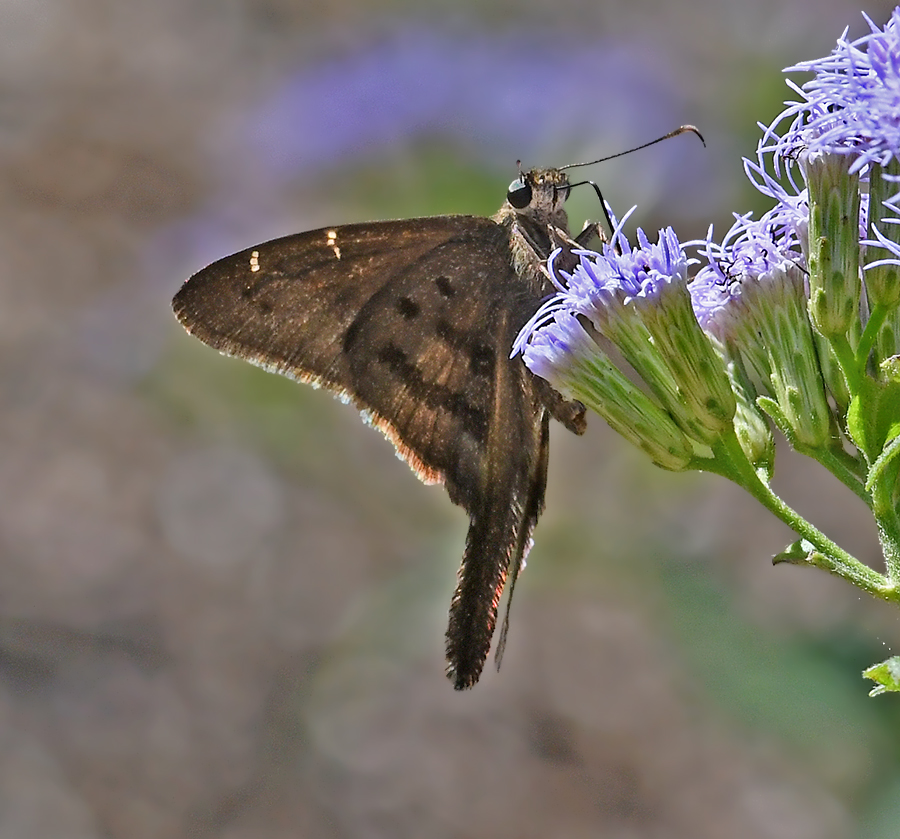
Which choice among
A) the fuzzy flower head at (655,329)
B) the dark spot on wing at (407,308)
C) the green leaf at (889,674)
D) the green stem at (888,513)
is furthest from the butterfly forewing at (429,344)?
the green leaf at (889,674)

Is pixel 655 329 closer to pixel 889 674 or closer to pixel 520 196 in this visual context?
pixel 520 196

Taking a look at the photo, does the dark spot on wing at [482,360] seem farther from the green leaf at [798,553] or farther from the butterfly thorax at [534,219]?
the green leaf at [798,553]

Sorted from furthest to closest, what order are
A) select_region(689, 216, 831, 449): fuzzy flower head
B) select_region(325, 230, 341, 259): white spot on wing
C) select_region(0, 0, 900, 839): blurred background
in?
select_region(0, 0, 900, 839): blurred background < select_region(325, 230, 341, 259): white spot on wing < select_region(689, 216, 831, 449): fuzzy flower head

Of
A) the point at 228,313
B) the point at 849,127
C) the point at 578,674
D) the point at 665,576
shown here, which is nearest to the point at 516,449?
the point at 228,313

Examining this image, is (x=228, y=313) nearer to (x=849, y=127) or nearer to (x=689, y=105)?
(x=849, y=127)

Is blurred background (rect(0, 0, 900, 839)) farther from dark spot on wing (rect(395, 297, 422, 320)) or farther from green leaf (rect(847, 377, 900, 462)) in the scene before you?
green leaf (rect(847, 377, 900, 462))

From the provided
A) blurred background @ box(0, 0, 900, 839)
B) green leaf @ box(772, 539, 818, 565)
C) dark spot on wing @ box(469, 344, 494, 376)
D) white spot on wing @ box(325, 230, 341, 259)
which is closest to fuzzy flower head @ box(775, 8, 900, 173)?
green leaf @ box(772, 539, 818, 565)
